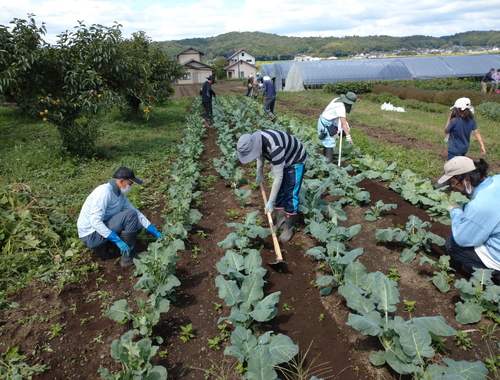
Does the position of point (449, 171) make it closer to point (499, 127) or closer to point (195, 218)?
point (195, 218)

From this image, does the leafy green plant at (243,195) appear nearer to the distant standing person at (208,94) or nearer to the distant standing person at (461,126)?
the distant standing person at (461,126)

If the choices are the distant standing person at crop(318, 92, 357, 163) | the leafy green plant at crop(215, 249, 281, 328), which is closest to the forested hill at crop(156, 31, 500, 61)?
the distant standing person at crop(318, 92, 357, 163)

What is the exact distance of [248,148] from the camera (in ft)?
11.8

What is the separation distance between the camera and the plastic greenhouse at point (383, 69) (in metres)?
Answer: 25.2

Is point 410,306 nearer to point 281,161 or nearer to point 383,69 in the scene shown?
point 281,161

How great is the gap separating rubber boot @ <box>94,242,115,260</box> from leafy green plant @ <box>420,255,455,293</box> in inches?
140

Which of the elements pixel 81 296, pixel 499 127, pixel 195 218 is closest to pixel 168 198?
pixel 195 218

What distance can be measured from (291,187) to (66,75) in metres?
6.03

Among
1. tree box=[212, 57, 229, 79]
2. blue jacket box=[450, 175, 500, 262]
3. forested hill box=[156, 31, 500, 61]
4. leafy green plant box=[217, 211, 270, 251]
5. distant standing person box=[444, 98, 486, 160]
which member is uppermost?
forested hill box=[156, 31, 500, 61]

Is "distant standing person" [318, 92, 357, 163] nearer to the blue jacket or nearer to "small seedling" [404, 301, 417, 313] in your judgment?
the blue jacket

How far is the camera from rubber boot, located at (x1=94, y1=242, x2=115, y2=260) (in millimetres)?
4043

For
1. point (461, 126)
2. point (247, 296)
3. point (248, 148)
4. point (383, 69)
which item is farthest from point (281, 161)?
point (383, 69)

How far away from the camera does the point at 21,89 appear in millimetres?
6984

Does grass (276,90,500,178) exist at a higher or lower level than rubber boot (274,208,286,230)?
higher
